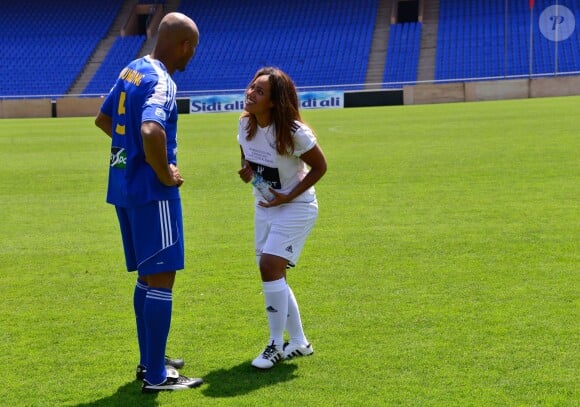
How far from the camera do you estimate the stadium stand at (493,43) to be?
140ft

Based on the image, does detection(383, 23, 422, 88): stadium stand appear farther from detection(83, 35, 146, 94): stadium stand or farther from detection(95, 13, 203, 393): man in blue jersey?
detection(95, 13, 203, 393): man in blue jersey

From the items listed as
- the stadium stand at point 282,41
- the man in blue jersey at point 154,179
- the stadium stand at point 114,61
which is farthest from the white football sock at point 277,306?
the stadium stand at point 114,61

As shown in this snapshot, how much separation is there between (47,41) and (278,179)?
167 feet

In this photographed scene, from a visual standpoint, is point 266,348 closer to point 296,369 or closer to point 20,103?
point 296,369

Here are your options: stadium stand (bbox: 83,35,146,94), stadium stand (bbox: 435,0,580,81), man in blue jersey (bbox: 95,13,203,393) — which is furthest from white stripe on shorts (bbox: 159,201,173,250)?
stadium stand (bbox: 83,35,146,94)

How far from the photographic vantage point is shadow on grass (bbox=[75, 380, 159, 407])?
4.62 metres

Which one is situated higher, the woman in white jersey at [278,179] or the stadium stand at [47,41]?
the woman in white jersey at [278,179]

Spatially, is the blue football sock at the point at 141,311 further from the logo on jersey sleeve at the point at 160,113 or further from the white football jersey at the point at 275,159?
the logo on jersey sleeve at the point at 160,113

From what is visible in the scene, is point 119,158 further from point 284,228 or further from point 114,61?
point 114,61

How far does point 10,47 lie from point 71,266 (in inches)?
1863

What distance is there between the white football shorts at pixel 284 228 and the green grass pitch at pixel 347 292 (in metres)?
0.70

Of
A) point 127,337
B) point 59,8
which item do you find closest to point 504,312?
point 127,337

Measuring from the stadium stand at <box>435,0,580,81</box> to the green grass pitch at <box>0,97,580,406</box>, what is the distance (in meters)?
28.9

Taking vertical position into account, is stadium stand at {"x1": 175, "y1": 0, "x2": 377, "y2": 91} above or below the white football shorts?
below
